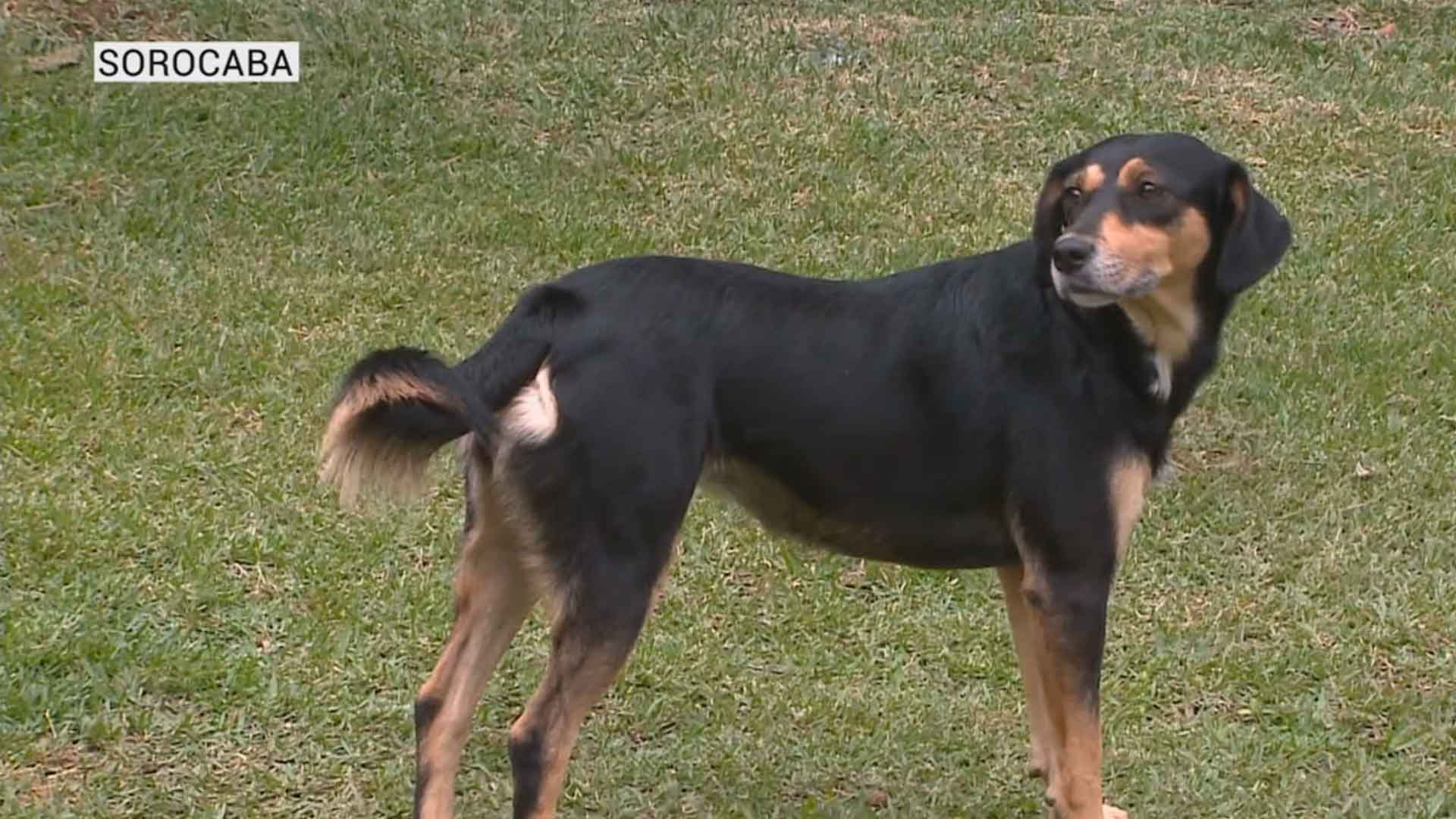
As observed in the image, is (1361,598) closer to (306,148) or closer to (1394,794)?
(1394,794)

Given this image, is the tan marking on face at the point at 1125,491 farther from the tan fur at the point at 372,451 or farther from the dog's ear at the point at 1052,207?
the tan fur at the point at 372,451

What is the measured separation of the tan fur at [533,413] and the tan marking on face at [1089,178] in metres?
1.20

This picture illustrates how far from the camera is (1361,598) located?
5.52 m

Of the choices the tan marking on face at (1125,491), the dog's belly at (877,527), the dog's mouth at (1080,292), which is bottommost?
the dog's belly at (877,527)

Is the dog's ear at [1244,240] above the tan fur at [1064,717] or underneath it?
above

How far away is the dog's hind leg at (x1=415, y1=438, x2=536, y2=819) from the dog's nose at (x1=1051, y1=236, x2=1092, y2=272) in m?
1.32

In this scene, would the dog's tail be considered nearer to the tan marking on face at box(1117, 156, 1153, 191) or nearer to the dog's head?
the dog's head

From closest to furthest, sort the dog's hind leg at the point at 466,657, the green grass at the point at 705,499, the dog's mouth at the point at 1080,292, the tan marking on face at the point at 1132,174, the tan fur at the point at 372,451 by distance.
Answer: the tan fur at the point at 372,451
the dog's mouth at the point at 1080,292
the tan marking on face at the point at 1132,174
the dog's hind leg at the point at 466,657
the green grass at the point at 705,499

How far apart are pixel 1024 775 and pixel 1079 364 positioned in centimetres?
122

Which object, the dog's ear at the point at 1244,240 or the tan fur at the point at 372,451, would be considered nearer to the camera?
the tan fur at the point at 372,451

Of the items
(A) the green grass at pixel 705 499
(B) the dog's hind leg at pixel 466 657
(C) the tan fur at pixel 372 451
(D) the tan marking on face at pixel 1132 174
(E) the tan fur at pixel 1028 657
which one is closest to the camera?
(C) the tan fur at pixel 372 451

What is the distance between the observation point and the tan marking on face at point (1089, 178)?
398 centimetres

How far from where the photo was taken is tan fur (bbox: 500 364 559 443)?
383 centimetres

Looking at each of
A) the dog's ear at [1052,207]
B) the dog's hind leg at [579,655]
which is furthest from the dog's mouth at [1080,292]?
the dog's hind leg at [579,655]
